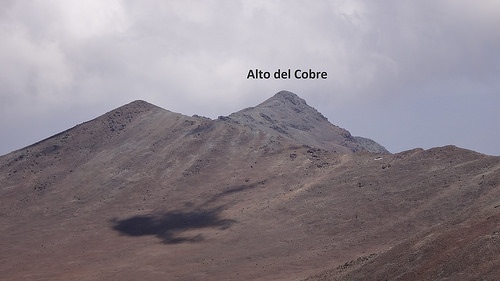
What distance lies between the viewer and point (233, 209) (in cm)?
9319

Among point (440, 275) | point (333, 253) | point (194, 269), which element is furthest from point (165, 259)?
point (440, 275)

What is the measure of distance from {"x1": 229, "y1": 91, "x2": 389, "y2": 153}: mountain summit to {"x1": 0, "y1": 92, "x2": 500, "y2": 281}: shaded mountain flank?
1161 inches

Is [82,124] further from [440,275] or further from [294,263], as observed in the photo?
[440,275]

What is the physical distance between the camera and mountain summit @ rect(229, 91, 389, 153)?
160 metres

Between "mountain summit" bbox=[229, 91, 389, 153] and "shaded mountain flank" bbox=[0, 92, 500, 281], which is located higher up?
"mountain summit" bbox=[229, 91, 389, 153]

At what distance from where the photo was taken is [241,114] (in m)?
165

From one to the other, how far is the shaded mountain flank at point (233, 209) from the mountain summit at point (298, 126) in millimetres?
29492

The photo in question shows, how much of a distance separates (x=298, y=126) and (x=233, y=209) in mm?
89560

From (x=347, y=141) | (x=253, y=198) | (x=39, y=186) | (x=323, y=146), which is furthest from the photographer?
(x=347, y=141)

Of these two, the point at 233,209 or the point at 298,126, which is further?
the point at 298,126

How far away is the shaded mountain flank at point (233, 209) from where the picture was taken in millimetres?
53750

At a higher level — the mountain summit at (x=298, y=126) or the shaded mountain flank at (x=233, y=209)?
the mountain summit at (x=298, y=126)

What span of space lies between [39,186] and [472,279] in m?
92.9

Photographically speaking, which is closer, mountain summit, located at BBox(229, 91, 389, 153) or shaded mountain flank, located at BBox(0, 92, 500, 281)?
shaded mountain flank, located at BBox(0, 92, 500, 281)
